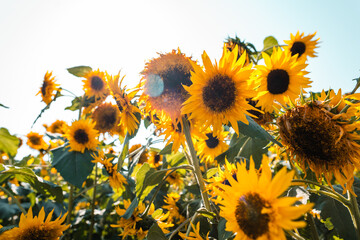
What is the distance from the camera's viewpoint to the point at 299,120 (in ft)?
2.80

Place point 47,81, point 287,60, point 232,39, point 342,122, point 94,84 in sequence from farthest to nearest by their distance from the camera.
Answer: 1. point 47,81
2. point 94,84
3. point 232,39
4. point 287,60
5. point 342,122

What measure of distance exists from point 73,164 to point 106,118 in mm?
685

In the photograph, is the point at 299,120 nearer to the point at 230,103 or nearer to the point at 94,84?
the point at 230,103

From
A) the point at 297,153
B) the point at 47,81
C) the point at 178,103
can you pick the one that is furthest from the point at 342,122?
the point at 47,81

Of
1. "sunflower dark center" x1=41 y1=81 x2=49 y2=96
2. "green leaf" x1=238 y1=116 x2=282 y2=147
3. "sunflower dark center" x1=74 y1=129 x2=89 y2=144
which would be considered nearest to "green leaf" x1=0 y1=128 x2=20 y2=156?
"sunflower dark center" x1=74 y1=129 x2=89 y2=144

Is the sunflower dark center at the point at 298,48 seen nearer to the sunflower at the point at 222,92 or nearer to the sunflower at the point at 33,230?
the sunflower at the point at 222,92

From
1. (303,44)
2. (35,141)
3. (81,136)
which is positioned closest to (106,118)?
(81,136)

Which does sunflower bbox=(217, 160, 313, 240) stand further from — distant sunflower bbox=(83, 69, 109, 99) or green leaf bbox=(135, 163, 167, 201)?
distant sunflower bbox=(83, 69, 109, 99)

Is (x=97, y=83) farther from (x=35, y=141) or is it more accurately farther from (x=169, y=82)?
(x=35, y=141)

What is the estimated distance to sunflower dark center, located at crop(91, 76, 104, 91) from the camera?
9.42 ft

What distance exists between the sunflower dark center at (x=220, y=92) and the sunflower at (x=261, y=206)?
0.43 metres

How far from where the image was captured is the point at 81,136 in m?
2.41

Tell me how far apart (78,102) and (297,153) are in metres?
2.72

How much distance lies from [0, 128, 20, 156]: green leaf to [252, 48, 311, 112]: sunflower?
2.12 meters
